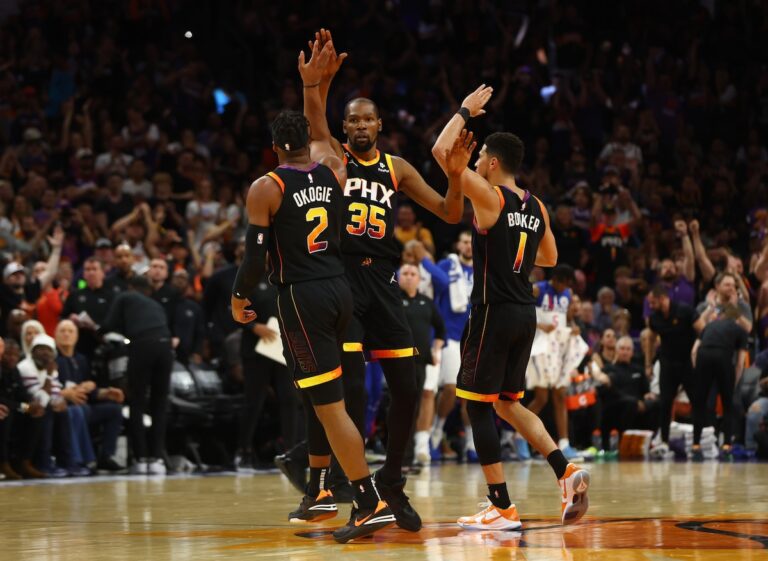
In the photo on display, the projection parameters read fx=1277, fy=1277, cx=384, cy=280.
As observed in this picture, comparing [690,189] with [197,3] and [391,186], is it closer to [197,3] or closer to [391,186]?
[197,3]

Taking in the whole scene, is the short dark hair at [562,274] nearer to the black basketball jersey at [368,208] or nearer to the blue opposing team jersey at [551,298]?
the blue opposing team jersey at [551,298]

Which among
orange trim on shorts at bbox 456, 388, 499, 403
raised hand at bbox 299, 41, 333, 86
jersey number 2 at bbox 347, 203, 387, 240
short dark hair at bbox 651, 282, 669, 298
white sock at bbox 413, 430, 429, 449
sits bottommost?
white sock at bbox 413, 430, 429, 449

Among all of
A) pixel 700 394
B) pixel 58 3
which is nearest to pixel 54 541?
pixel 700 394

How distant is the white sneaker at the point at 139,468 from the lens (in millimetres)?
12656

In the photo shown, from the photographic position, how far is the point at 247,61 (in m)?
21.1

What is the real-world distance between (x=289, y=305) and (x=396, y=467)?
45.0 inches

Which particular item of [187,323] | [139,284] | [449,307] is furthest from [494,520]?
[187,323]

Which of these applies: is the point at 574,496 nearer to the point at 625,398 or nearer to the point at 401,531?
the point at 401,531

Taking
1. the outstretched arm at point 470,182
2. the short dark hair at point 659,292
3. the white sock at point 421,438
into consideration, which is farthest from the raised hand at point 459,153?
the short dark hair at point 659,292

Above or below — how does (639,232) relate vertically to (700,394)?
above

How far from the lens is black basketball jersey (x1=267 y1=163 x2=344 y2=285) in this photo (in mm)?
6699

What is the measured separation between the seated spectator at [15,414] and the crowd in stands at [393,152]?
21 mm

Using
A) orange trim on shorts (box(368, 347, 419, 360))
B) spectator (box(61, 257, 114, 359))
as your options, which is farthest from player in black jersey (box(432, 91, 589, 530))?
spectator (box(61, 257, 114, 359))

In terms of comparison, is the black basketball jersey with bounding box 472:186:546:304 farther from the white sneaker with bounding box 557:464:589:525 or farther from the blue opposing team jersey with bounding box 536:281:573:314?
the blue opposing team jersey with bounding box 536:281:573:314
